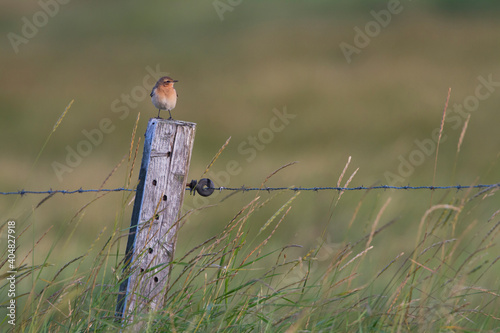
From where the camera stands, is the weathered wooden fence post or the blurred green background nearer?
the weathered wooden fence post

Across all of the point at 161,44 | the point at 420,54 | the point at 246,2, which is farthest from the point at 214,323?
the point at 246,2

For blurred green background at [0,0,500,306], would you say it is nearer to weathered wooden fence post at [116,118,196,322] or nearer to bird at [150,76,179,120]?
bird at [150,76,179,120]

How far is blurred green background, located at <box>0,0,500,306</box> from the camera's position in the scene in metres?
7.73

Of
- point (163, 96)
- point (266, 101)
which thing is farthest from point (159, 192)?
point (266, 101)

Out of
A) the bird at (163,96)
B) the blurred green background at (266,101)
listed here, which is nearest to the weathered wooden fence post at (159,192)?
the bird at (163,96)

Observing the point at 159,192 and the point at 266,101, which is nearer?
the point at 159,192

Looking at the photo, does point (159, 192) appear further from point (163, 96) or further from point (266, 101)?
point (266, 101)

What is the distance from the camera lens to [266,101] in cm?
1289

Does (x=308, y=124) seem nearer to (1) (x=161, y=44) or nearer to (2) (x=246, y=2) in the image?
(1) (x=161, y=44)

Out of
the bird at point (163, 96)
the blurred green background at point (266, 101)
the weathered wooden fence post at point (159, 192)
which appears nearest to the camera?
the weathered wooden fence post at point (159, 192)

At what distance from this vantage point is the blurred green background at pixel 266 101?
25.4 feet

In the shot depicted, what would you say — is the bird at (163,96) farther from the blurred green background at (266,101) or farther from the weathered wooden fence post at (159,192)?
the weathered wooden fence post at (159,192)

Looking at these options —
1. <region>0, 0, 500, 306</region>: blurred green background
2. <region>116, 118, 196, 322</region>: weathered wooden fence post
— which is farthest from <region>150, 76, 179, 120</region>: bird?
<region>116, 118, 196, 322</region>: weathered wooden fence post

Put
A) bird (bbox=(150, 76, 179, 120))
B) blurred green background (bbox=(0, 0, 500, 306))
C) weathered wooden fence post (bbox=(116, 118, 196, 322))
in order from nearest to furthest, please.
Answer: weathered wooden fence post (bbox=(116, 118, 196, 322)), bird (bbox=(150, 76, 179, 120)), blurred green background (bbox=(0, 0, 500, 306))
